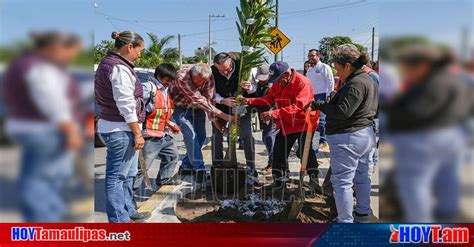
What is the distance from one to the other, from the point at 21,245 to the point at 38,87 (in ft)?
3.01

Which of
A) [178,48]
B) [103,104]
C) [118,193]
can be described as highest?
[178,48]

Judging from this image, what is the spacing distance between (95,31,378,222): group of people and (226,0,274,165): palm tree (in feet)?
0.49

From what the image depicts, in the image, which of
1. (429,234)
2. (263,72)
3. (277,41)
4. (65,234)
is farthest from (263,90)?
(65,234)

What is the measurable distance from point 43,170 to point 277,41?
1745 millimetres

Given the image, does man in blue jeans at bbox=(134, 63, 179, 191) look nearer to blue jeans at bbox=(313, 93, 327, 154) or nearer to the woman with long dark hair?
the woman with long dark hair

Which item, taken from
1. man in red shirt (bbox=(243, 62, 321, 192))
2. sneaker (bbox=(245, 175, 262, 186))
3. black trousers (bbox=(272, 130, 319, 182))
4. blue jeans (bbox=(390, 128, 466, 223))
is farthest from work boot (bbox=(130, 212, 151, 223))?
blue jeans (bbox=(390, 128, 466, 223))

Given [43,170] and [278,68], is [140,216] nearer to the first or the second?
[43,170]

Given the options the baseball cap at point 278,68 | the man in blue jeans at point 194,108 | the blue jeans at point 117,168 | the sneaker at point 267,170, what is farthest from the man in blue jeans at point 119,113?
the sneaker at point 267,170

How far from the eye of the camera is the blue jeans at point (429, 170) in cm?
191

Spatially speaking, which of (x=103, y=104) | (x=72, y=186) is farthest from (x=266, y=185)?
(x=72, y=186)

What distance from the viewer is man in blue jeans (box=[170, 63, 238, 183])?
3.42 m

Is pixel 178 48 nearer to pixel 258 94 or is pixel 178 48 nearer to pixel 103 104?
pixel 103 104

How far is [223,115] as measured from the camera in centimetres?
343

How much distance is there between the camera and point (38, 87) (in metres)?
1.83
